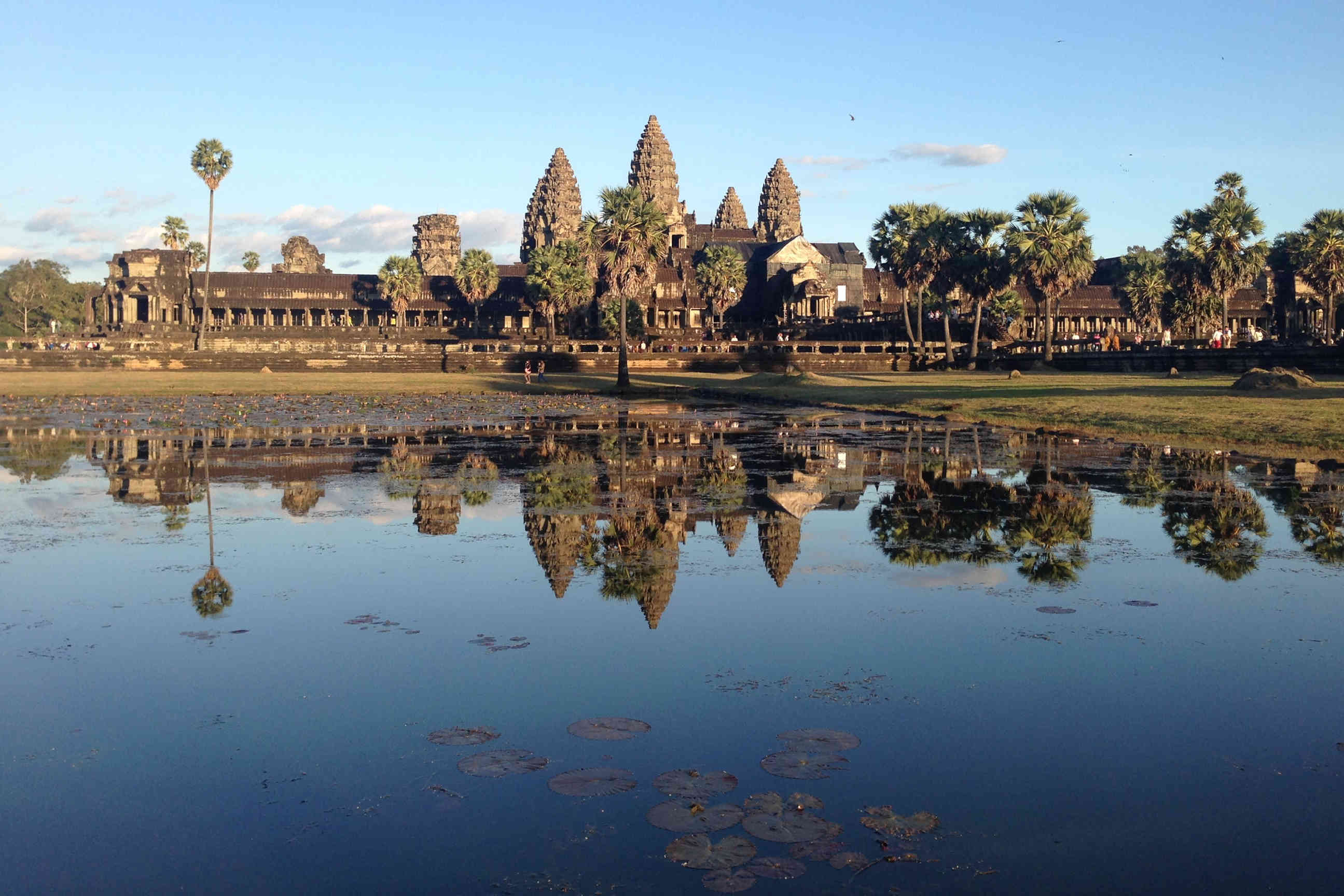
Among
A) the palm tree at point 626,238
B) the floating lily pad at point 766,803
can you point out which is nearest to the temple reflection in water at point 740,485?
the floating lily pad at point 766,803

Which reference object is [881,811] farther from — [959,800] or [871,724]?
[871,724]

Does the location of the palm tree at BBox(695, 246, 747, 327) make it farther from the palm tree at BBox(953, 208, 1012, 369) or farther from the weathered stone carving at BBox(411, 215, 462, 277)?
the weathered stone carving at BBox(411, 215, 462, 277)

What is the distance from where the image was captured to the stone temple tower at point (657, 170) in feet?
476

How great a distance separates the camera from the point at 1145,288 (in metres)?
102

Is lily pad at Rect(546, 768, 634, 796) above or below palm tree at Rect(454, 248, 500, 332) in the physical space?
below

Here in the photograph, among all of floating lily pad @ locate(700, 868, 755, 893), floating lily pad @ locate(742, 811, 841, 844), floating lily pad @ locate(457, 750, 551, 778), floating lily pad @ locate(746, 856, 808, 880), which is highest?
floating lily pad @ locate(457, 750, 551, 778)

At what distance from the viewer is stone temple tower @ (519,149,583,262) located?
508 feet

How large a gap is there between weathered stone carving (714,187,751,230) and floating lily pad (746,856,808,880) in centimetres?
16795

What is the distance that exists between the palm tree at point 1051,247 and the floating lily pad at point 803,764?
68820 mm

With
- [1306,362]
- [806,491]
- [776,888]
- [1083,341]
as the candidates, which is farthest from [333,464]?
[1083,341]

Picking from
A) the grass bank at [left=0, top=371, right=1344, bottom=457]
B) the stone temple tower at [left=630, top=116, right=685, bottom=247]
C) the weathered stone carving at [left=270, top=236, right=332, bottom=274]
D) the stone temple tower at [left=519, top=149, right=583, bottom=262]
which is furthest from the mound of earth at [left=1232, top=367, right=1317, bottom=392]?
the weathered stone carving at [left=270, top=236, right=332, bottom=274]

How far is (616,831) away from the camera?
6.01 meters

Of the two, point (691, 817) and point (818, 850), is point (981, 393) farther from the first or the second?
point (818, 850)

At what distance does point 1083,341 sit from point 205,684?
3617 inches
